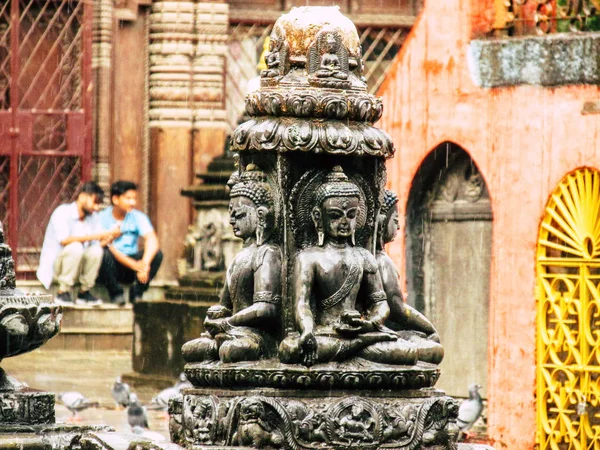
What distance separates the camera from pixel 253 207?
8.33 m

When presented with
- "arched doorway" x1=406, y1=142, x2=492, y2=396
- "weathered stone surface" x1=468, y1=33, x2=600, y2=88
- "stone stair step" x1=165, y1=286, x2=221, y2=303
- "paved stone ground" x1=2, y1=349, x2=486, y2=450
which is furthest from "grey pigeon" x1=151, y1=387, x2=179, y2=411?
"weathered stone surface" x1=468, y1=33, x2=600, y2=88

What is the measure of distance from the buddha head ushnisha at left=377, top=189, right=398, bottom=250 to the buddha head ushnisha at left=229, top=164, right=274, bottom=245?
495mm

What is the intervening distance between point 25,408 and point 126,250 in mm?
10700

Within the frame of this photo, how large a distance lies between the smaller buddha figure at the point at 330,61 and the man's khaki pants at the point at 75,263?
12711 mm

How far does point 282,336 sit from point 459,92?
5.88m

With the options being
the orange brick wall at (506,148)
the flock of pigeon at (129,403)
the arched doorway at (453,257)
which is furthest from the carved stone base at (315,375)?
the arched doorway at (453,257)

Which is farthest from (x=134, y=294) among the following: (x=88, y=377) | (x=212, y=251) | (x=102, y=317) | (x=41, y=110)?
(x=212, y=251)

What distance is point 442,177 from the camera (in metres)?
14.4

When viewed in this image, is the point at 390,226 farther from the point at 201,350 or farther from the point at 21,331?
the point at 21,331

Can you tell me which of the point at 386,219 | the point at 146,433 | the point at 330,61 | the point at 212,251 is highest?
the point at 330,61

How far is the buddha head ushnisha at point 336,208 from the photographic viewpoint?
818cm

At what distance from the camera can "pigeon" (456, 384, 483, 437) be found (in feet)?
43.2

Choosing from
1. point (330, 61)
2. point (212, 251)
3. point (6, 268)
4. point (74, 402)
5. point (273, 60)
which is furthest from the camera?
point (212, 251)

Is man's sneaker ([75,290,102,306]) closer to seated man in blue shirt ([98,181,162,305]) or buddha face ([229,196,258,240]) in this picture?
seated man in blue shirt ([98,181,162,305])
